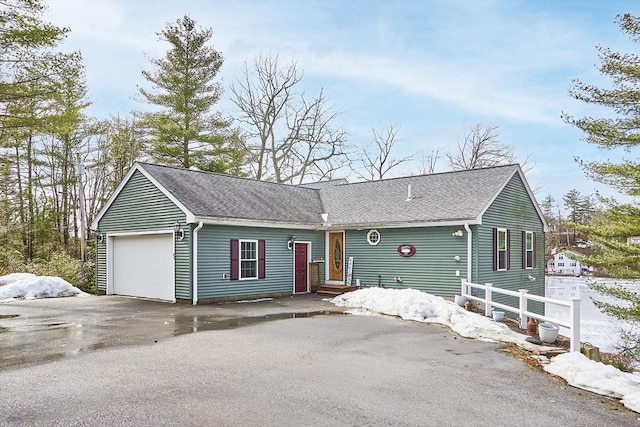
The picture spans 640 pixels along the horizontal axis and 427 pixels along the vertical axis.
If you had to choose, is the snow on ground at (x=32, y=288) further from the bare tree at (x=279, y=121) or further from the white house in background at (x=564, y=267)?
the white house in background at (x=564, y=267)

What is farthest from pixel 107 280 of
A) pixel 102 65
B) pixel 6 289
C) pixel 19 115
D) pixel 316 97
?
pixel 316 97

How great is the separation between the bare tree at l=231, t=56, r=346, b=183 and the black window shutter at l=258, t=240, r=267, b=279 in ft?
51.7

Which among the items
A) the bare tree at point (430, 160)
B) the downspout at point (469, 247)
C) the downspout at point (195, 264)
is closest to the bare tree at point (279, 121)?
the bare tree at point (430, 160)

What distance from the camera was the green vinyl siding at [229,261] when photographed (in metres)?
13.7

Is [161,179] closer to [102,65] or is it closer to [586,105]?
[102,65]

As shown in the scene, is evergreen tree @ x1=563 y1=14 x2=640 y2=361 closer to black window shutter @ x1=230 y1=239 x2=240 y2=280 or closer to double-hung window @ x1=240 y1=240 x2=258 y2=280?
double-hung window @ x1=240 y1=240 x2=258 y2=280

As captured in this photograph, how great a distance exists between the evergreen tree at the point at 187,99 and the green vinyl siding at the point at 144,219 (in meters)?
9.18

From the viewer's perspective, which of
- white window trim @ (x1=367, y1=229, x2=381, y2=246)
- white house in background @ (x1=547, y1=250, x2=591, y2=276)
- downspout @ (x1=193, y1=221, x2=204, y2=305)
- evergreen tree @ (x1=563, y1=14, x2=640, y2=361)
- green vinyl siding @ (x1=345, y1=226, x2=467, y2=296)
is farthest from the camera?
white house in background @ (x1=547, y1=250, x2=591, y2=276)

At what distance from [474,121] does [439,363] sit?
99.8 ft

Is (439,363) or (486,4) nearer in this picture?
(439,363)

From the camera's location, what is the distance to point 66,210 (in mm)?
26078

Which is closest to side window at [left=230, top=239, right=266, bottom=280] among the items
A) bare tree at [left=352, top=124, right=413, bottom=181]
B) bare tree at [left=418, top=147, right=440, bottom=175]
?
bare tree at [left=352, top=124, right=413, bottom=181]

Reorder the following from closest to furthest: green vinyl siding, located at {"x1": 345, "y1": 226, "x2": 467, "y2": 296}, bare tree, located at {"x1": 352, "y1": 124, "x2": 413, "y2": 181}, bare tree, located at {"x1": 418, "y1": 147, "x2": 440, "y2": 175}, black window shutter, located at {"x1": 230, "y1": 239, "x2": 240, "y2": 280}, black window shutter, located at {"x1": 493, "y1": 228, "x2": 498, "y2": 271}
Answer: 1. green vinyl siding, located at {"x1": 345, "y1": 226, "x2": 467, "y2": 296}
2. black window shutter, located at {"x1": 230, "y1": 239, "x2": 240, "y2": 280}
3. black window shutter, located at {"x1": 493, "y1": 228, "x2": 498, "y2": 271}
4. bare tree, located at {"x1": 352, "y1": 124, "x2": 413, "y2": 181}
5. bare tree, located at {"x1": 418, "y1": 147, "x2": 440, "y2": 175}

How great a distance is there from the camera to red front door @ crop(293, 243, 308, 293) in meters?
16.4
